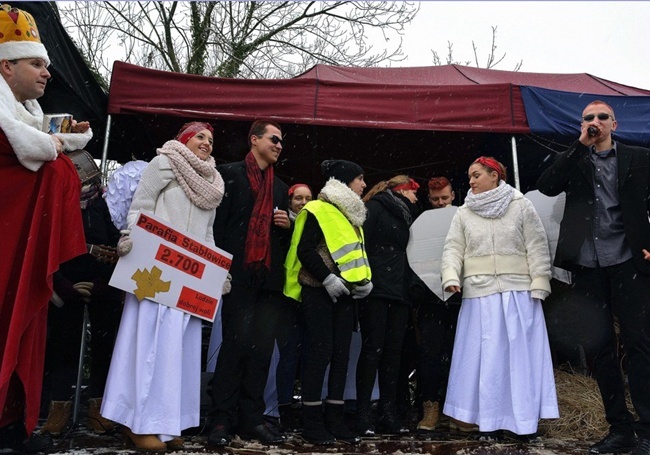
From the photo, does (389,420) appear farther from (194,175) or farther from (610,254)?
(194,175)

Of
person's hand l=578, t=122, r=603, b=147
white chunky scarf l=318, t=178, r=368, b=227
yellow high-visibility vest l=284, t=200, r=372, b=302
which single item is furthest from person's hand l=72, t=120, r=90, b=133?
person's hand l=578, t=122, r=603, b=147

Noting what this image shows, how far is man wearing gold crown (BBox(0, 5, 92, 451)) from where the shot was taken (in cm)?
321

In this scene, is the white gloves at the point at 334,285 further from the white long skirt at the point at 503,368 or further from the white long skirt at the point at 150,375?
the white long skirt at the point at 503,368

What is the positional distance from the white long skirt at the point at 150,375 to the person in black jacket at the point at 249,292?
0.28 m

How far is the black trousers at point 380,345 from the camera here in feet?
14.7

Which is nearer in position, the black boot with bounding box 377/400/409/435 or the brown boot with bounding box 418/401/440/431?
the black boot with bounding box 377/400/409/435

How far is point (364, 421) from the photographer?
14.5ft

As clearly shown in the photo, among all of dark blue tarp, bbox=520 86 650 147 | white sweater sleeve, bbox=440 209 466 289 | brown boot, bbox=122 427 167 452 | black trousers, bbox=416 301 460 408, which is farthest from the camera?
dark blue tarp, bbox=520 86 650 147

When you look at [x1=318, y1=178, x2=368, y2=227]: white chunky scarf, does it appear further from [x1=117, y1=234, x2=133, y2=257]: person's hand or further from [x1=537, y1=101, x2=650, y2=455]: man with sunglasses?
[x1=117, y1=234, x2=133, y2=257]: person's hand

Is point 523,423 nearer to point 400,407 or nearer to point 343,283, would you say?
point 400,407

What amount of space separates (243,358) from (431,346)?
1.54 metres

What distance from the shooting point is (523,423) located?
14.0 ft

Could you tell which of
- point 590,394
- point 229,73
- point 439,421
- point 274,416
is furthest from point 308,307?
point 229,73

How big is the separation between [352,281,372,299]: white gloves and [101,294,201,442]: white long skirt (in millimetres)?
1134
